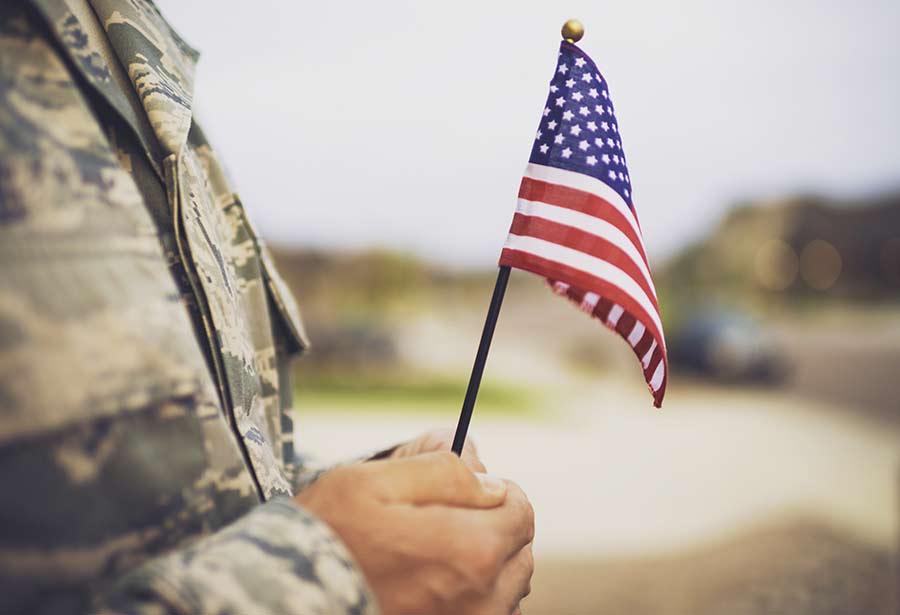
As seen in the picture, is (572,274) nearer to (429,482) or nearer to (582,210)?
(582,210)

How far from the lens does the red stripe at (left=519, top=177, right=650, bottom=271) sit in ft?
3.94

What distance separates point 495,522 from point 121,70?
855 millimetres

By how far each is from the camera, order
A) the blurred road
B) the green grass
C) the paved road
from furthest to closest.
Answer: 1. the green grass
2. the paved road
3. the blurred road

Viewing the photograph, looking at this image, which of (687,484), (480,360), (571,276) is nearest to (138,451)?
(480,360)

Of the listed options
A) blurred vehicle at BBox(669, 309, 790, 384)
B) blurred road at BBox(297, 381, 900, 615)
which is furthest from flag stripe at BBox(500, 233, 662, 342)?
blurred vehicle at BBox(669, 309, 790, 384)

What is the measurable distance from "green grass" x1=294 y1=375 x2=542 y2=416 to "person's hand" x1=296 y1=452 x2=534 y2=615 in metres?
10.9

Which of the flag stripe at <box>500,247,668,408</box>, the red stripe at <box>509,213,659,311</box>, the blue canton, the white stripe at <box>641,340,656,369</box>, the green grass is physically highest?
the blue canton

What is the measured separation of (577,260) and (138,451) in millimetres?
755

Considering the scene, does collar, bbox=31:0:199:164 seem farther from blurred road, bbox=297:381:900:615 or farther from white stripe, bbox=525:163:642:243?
blurred road, bbox=297:381:900:615

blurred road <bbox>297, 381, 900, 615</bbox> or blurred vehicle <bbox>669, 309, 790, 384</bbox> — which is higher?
blurred road <bbox>297, 381, 900, 615</bbox>

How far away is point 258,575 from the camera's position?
697 mm

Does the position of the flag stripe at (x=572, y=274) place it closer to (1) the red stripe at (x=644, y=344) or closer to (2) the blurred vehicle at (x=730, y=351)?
(1) the red stripe at (x=644, y=344)

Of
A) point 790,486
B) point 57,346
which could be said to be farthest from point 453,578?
point 790,486

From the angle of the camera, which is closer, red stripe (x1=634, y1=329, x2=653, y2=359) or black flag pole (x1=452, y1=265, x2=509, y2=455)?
black flag pole (x1=452, y1=265, x2=509, y2=455)
